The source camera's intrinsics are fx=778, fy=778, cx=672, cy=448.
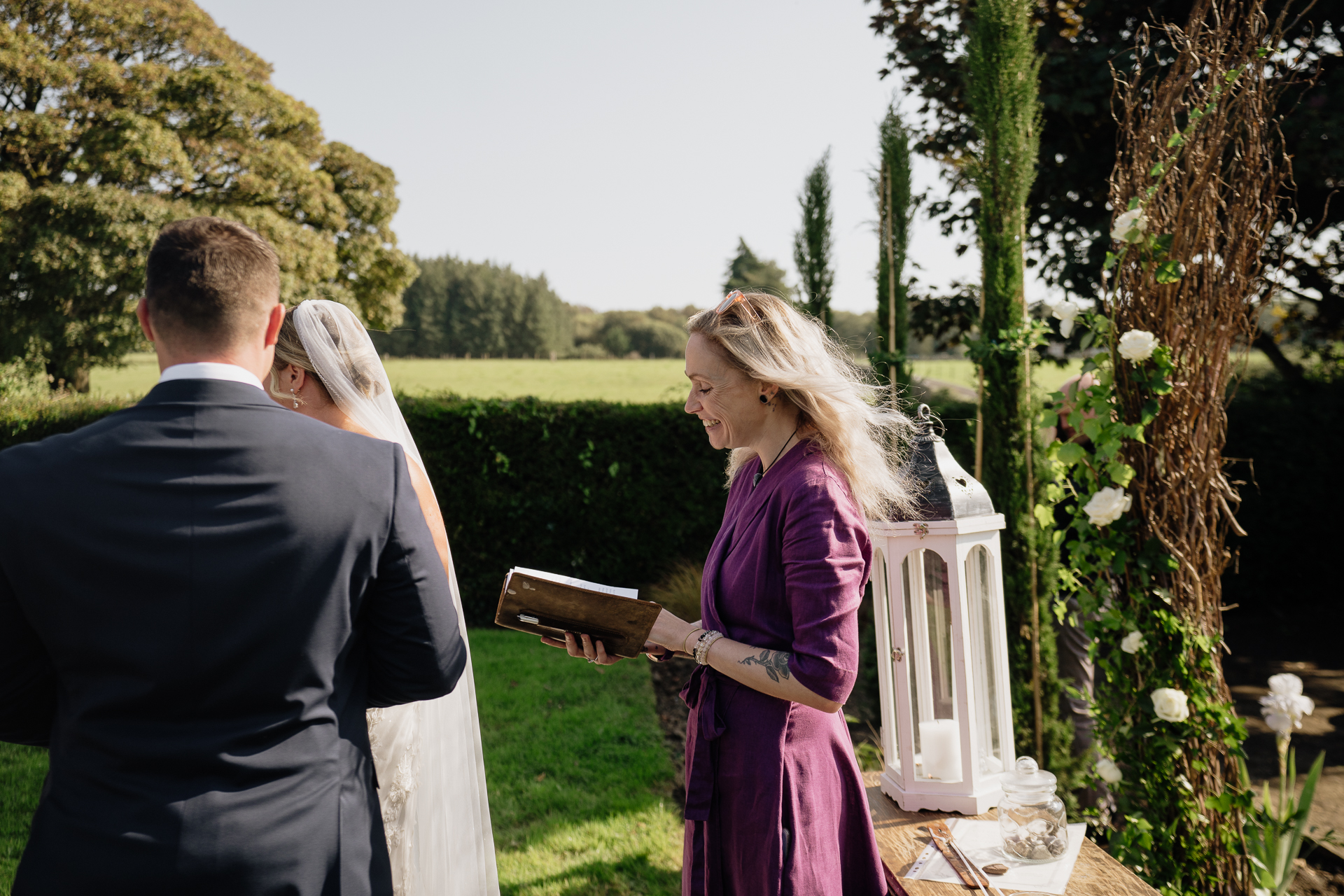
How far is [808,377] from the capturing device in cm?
189

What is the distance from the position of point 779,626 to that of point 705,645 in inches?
7.1

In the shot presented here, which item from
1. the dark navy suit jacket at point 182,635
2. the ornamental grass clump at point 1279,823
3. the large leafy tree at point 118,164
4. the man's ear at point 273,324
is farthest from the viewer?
the large leafy tree at point 118,164

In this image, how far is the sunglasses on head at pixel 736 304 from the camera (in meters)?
1.95

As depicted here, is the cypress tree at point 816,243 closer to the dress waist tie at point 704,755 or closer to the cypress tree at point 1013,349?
the cypress tree at point 1013,349

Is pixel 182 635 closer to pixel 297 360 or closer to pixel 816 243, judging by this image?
pixel 297 360

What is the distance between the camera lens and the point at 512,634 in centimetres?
849

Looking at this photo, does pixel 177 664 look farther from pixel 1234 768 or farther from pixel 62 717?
pixel 1234 768

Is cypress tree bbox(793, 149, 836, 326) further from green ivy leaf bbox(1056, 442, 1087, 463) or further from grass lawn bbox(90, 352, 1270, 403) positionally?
grass lawn bbox(90, 352, 1270, 403)

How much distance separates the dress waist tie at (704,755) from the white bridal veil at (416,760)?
818mm

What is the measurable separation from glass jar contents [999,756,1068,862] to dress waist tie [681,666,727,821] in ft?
2.79

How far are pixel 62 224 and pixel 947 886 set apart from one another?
19.4 metres

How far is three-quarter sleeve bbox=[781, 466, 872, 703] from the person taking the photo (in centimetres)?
166

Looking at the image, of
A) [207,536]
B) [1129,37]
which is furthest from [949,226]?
[207,536]

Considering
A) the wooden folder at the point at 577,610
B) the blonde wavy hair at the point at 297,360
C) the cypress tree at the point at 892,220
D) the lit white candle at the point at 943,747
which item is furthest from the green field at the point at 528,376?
the wooden folder at the point at 577,610
